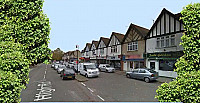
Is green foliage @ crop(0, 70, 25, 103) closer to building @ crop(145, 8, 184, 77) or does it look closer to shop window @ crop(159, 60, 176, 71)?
building @ crop(145, 8, 184, 77)

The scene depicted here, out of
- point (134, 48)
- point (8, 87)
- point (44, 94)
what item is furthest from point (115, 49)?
point (8, 87)

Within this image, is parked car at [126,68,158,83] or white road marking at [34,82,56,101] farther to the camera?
parked car at [126,68,158,83]

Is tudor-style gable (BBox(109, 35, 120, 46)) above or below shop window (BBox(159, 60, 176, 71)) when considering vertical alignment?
above

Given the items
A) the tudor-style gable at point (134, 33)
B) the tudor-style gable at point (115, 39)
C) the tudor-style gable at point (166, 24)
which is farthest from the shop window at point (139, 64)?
the tudor-style gable at point (115, 39)

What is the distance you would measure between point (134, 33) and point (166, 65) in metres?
8.19

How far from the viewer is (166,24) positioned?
15789 mm

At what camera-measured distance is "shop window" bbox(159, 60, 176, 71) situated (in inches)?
588

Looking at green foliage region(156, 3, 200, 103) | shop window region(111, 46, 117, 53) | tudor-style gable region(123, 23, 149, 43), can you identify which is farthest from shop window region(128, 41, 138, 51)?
green foliage region(156, 3, 200, 103)

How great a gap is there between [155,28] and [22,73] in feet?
60.2

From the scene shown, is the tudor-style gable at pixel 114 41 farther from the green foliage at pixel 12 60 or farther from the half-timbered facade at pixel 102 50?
the green foliage at pixel 12 60

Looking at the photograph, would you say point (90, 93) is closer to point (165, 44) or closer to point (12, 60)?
point (12, 60)

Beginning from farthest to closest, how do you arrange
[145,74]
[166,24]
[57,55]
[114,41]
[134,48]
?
[57,55], [114,41], [134,48], [166,24], [145,74]

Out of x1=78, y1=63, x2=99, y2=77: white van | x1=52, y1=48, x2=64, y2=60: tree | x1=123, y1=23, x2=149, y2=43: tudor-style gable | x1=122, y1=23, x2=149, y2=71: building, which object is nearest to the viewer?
x1=78, y1=63, x2=99, y2=77: white van

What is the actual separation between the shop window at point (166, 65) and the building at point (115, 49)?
926 centimetres
